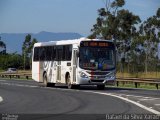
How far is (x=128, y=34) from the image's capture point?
65.1 metres

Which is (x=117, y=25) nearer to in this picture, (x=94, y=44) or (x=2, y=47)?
(x=94, y=44)

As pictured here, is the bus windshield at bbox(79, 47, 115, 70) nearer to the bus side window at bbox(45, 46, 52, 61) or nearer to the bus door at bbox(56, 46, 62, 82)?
the bus door at bbox(56, 46, 62, 82)

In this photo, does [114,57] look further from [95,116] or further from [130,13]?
[130,13]

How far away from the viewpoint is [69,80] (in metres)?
33.3

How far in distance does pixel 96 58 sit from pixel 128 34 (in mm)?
33844

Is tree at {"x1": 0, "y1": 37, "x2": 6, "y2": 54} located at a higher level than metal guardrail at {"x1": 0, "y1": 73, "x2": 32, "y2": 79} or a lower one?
higher

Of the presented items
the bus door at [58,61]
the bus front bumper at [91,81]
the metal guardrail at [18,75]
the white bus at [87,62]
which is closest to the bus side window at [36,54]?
the bus door at [58,61]

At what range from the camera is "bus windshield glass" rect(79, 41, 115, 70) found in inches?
1248

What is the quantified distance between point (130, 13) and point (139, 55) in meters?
7.19

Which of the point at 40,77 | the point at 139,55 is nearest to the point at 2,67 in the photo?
the point at 139,55

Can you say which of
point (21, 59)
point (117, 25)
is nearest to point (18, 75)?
point (117, 25)

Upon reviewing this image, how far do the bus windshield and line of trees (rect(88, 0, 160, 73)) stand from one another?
28.8m

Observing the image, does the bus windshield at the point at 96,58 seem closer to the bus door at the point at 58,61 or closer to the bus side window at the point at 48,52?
the bus door at the point at 58,61

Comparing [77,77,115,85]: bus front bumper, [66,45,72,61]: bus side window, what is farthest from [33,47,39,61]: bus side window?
[77,77,115,85]: bus front bumper
